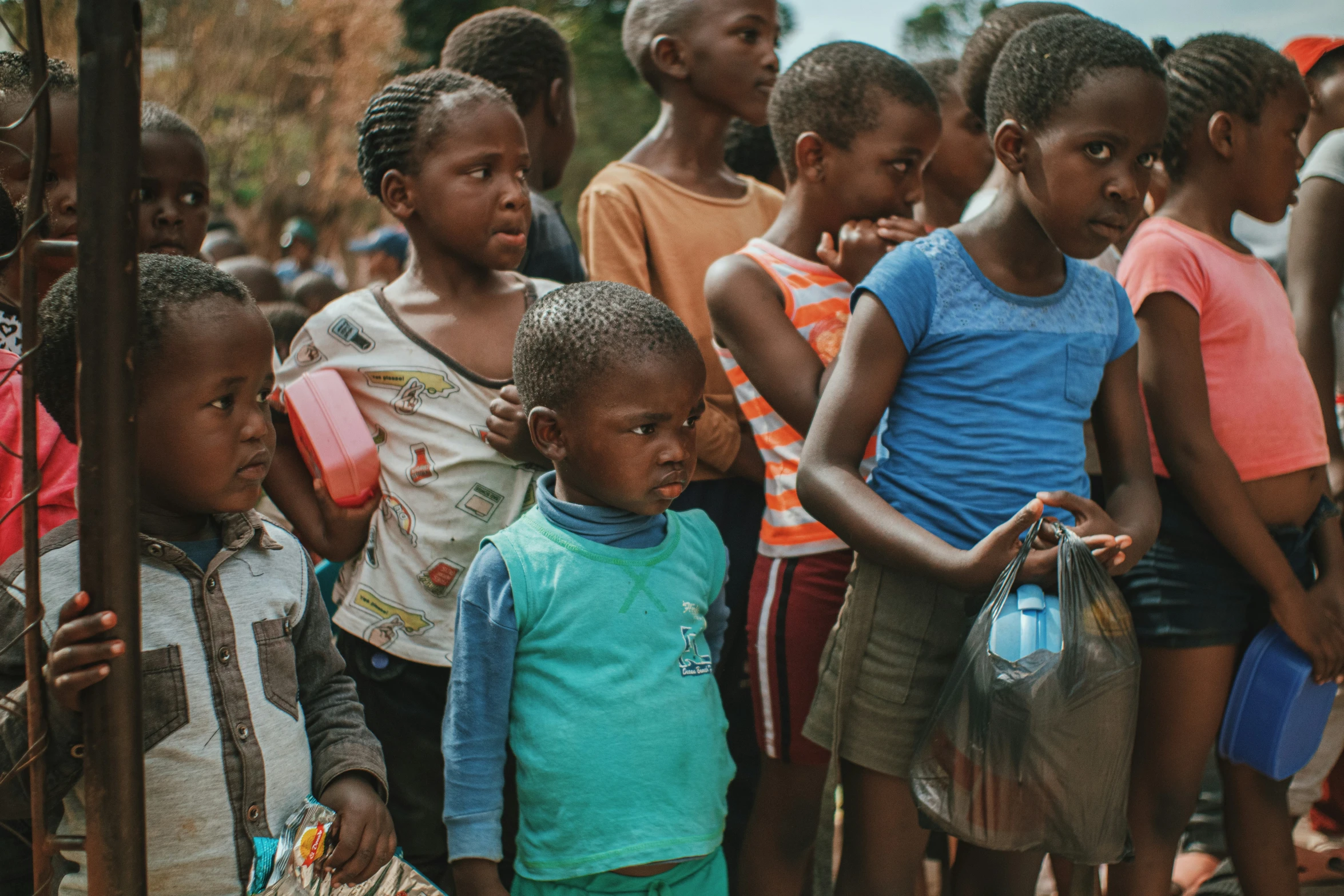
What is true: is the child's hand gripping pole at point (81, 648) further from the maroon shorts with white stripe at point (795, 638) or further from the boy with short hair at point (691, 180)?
the boy with short hair at point (691, 180)

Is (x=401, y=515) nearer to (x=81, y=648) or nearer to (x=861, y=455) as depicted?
(x=861, y=455)

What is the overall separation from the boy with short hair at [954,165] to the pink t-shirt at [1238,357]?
3.18 ft

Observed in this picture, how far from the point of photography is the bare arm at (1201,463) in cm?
240

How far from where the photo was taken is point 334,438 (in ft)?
7.00

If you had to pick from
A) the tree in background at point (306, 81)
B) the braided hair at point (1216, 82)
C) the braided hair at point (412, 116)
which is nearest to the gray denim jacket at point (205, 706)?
the braided hair at point (412, 116)

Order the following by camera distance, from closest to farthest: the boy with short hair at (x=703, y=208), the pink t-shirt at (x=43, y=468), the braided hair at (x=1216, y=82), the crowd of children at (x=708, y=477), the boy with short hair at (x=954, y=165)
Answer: the crowd of children at (x=708, y=477), the pink t-shirt at (x=43, y=468), the braided hair at (x=1216, y=82), the boy with short hair at (x=703, y=208), the boy with short hair at (x=954, y=165)

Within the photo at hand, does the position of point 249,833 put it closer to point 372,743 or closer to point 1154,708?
point 372,743

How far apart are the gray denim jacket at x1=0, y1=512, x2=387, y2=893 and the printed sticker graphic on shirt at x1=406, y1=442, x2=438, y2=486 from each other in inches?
21.3

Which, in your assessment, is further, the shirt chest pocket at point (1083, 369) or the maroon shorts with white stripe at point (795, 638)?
the maroon shorts with white stripe at point (795, 638)

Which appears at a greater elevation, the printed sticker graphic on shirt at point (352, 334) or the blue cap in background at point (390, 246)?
the printed sticker graphic on shirt at point (352, 334)

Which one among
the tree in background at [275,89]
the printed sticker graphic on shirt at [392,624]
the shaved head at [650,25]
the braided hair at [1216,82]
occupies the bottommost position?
the tree in background at [275,89]

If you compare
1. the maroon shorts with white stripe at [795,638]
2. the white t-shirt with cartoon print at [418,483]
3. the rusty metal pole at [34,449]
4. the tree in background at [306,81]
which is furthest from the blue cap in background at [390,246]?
the rusty metal pole at [34,449]

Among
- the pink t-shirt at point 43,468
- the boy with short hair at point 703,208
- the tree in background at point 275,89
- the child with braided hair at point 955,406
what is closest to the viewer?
the pink t-shirt at point 43,468

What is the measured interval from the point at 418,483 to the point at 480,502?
0.43 ft
